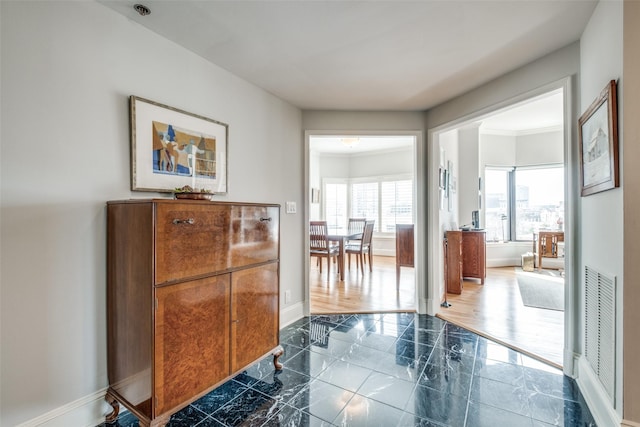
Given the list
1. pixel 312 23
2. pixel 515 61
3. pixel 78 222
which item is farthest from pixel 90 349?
pixel 515 61

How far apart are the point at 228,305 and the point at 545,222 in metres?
6.43

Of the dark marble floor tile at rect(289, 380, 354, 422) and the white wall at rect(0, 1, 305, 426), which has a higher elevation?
the white wall at rect(0, 1, 305, 426)

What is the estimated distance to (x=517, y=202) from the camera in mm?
5941

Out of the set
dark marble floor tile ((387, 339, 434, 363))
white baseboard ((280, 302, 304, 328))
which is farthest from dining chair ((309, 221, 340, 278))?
dark marble floor tile ((387, 339, 434, 363))

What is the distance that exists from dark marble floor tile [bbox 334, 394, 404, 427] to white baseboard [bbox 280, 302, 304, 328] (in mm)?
1312

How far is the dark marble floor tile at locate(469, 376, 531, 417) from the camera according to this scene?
5.57 ft

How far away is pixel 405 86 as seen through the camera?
2633 millimetres

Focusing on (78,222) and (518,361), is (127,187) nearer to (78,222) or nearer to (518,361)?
(78,222)

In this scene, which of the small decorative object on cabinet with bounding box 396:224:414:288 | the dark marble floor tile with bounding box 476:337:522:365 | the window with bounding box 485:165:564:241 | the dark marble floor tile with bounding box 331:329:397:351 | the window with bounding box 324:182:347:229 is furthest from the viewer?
the window with bounding box 324:182:347:229

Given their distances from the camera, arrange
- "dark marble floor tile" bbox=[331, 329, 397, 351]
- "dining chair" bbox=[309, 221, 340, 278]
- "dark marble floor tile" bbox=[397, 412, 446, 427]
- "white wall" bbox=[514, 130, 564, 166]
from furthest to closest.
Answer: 1. "white wall" bbox=[514, 130, 564, 166]
2. "dining chair" bbox=[309, 221, 340, 278]
3. "dark marble floor tile" bbox=[331, 329, 397, 351]
4. "dark marble floor tile" bbox=[397, 412, 446, 427]

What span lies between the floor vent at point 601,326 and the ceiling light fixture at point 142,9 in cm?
285

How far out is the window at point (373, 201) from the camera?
693 centimetres

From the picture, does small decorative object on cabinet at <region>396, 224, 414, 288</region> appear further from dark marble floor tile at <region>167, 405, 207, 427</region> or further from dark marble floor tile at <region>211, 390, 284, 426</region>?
dark marble floor tile at <region>167, 405, 207, 427</region>

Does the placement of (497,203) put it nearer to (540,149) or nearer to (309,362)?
(540,149)
